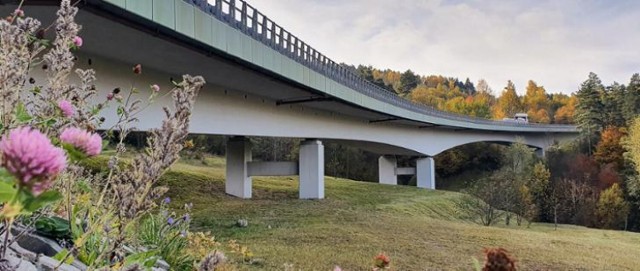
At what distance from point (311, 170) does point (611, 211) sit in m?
28.4

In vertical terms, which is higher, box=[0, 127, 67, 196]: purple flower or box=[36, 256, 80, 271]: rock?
box=[0, 127, 67, 196]: purple flower

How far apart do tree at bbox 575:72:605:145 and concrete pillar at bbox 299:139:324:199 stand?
41.2 m

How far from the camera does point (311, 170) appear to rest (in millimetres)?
17594

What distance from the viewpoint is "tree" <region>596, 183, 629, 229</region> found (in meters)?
33.0

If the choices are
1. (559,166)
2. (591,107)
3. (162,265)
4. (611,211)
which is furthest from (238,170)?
(591,107)

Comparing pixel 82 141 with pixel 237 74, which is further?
pixel 237 74

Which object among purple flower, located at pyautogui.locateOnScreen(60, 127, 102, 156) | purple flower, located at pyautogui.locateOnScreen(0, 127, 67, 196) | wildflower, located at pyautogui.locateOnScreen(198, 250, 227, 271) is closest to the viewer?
purple flower, located at pyautogui.locateOnScreen(0, 127, 67, 196)

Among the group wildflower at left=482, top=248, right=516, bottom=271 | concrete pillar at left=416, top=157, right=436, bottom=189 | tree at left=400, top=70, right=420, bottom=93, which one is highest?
tree at left=400, top=70, right=420, bottom=93

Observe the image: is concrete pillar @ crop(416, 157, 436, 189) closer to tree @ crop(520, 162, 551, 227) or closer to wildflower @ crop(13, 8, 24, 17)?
tree @ crop(520, 162, 551, 227)

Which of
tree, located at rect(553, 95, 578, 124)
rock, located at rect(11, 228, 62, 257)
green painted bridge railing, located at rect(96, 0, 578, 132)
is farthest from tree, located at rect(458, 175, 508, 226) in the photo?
tree, located at rect(553, 95, 578, 124)

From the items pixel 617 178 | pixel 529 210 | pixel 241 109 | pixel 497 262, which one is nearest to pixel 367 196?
pixel 241 109

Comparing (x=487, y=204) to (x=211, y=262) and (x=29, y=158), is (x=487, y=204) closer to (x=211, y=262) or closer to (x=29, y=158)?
(x=211, y=262)

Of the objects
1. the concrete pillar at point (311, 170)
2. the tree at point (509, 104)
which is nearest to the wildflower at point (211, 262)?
the concrete pillar at point (311, 170)

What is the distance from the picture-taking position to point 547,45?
35.3m
